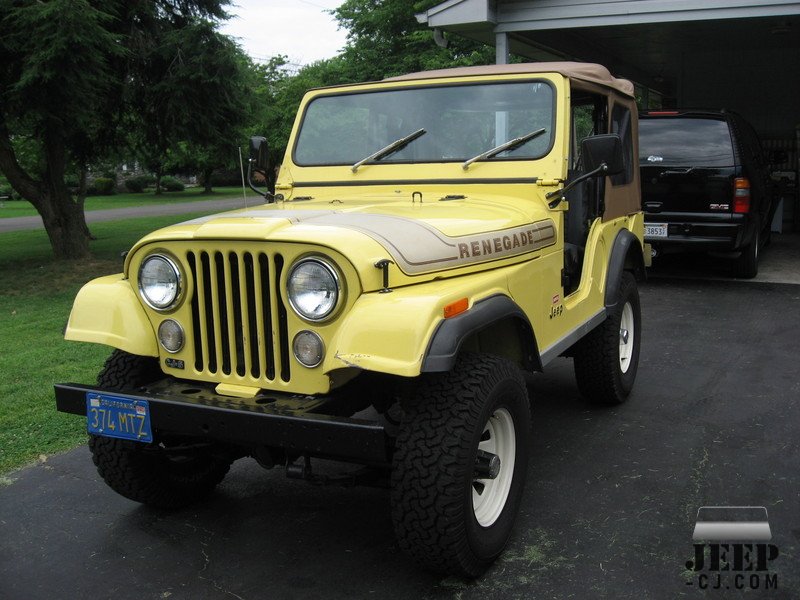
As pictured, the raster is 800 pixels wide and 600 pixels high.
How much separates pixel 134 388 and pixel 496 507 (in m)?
→ 1.59

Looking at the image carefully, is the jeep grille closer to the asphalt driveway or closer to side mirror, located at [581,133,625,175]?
the asphalt driveway

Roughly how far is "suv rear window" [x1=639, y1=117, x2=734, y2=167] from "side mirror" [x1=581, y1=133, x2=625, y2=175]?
220 inches

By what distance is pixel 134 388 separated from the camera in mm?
3266

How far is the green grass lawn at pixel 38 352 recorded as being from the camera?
181 inches

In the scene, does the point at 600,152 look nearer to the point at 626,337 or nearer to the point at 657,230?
the point at 626,337

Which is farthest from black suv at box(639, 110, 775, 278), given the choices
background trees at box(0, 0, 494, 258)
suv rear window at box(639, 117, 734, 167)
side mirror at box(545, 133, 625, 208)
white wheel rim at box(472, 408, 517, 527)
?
white wheel rim at box(472, 408, 517, 527)

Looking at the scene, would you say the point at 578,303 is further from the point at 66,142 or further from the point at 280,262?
the point at 66,142

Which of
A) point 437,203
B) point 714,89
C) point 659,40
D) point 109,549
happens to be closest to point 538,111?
point 437,203

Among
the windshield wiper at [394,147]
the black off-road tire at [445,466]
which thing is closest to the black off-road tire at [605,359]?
the windshield wiper at [394,147]

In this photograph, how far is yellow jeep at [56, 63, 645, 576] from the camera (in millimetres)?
2654

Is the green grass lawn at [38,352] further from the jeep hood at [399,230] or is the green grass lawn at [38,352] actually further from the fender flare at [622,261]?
the fender flare at [622,261]

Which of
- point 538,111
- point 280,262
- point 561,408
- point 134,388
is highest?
point 538,111

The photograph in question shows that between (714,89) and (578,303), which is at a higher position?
(714,89)

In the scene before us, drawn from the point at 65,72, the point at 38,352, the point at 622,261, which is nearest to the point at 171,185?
the point at 65,72
